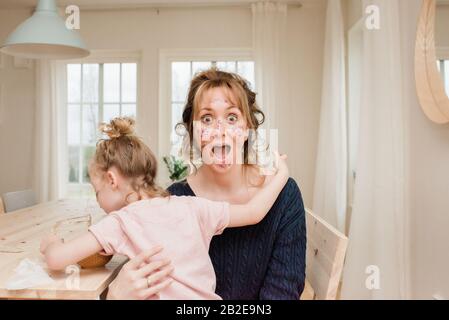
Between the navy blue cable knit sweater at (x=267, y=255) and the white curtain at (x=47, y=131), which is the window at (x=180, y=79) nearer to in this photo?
the white curtain at (x=47, y=131)

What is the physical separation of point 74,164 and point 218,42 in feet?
4.80

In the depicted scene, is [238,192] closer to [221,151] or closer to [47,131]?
[221,151]

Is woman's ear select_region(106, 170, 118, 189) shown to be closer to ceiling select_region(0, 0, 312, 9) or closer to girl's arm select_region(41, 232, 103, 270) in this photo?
girl's arm select_region(41, 232, 103, 270)

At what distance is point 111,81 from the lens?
10.6 ft

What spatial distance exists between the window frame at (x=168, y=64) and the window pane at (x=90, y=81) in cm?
54

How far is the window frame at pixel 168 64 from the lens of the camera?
10.2ft

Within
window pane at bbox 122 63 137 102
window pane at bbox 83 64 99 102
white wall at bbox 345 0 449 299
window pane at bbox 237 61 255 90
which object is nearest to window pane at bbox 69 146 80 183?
window pane at bbox 83 64 99 102

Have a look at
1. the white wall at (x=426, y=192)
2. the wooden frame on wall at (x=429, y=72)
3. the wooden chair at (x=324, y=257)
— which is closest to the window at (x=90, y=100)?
the white wall at (x=426, y=192)

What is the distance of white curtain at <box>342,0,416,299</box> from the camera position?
1.41m

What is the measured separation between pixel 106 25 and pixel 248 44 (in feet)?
3.53

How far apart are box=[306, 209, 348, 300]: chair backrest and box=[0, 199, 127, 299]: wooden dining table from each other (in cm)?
42
